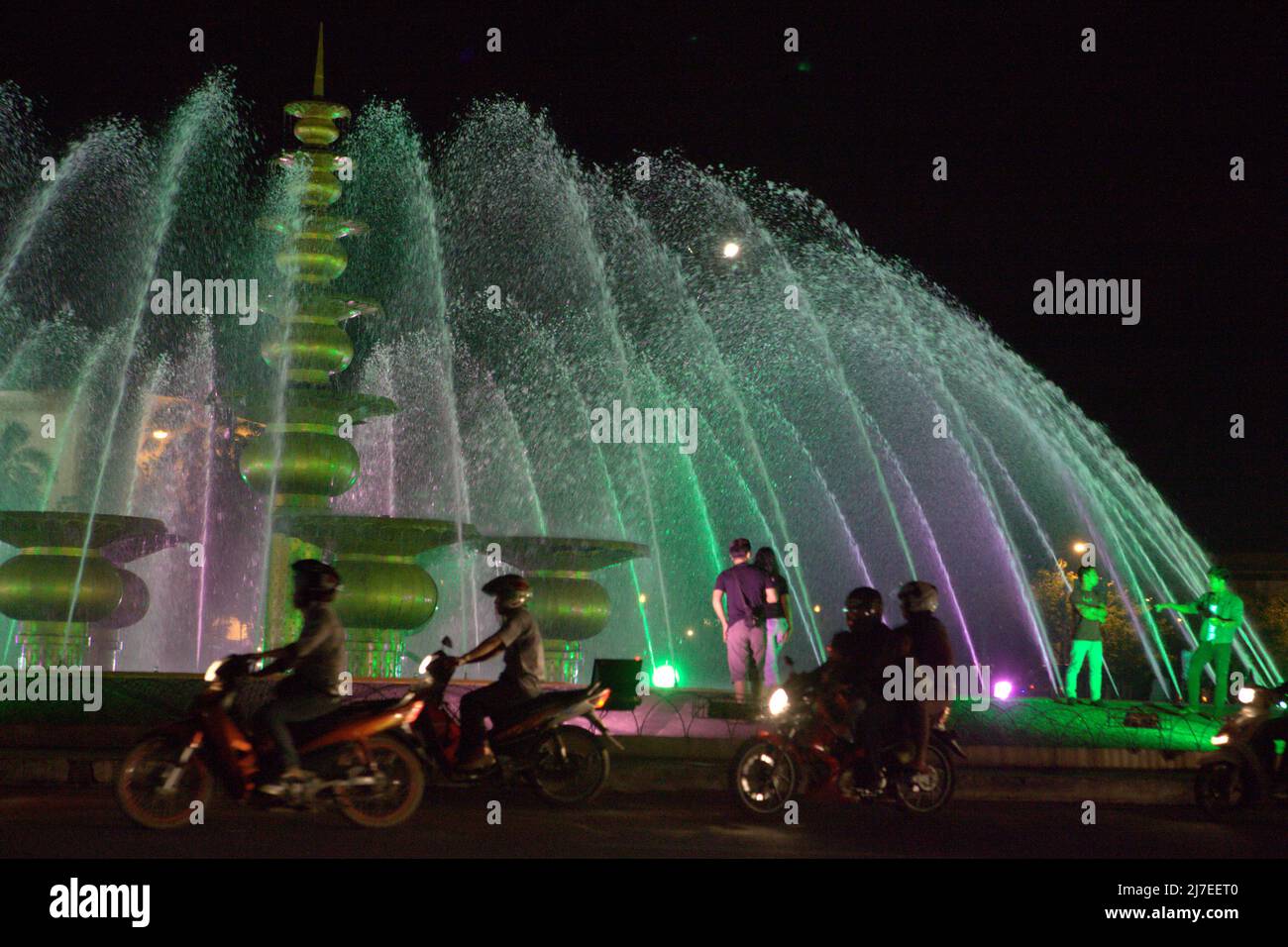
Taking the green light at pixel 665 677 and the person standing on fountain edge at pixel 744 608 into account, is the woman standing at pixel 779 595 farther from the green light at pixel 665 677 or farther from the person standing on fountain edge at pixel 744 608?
the green light at pixel 665 677

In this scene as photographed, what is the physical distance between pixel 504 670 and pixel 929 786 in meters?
3.21

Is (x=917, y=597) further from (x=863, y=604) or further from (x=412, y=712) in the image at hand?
(x=412, y=712)

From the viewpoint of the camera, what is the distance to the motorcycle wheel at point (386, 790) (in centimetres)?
963

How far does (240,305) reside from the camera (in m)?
27.2

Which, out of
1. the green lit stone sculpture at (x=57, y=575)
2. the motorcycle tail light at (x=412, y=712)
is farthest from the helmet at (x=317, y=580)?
the green lit stone sculpture at (x=57, y=575)

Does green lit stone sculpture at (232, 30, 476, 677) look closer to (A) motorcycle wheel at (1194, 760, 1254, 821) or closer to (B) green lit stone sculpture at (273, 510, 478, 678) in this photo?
(B) green lit stone sculpture at (273, 510, 478, 678)

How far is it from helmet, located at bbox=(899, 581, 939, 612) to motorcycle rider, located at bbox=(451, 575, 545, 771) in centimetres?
274

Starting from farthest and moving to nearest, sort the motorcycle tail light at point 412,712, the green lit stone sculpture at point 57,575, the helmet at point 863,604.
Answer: the green lit stone sculpture at point 57,575
the helmet at point 863,604
the motorcycle tail light at point 412,712

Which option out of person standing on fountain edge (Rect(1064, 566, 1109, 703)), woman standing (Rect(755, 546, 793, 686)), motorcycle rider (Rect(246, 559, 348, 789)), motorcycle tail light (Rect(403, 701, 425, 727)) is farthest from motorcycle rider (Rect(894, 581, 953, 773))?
person standing on fountain edge (Rect(1064, 566, 1109, 703))

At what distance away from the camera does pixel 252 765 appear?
30.6ft

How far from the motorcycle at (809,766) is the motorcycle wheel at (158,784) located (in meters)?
3.76

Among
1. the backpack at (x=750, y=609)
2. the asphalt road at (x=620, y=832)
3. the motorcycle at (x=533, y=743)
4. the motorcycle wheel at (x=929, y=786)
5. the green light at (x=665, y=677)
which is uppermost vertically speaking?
the backpack at (x=750, y=609)

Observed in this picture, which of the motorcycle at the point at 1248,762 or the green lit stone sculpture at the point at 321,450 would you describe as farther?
the green lit stone sculpture at the point at 321,450

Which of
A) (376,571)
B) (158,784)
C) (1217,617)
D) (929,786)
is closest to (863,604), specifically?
(929,786)
